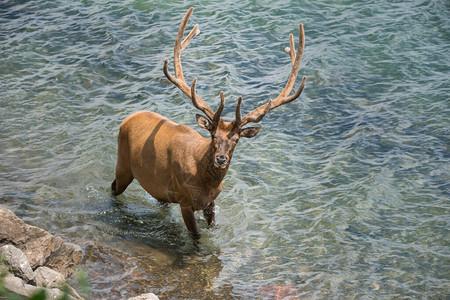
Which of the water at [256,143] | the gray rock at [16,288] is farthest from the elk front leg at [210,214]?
the gray rock at [16,288]

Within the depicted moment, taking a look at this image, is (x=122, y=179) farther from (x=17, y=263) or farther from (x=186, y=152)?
(x=17, y=263)

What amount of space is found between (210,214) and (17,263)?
3230 millimetres

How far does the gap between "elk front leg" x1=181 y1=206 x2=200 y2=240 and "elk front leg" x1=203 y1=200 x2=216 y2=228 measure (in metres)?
0.43

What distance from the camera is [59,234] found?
7012 millimetres

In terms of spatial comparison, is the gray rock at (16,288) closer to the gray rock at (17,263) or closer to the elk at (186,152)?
the gray rock at (17,263)

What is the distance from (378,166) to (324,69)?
3.67m

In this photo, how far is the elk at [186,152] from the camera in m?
6.59

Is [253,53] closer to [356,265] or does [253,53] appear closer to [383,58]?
[383,58]

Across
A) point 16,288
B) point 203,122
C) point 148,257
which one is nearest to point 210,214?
point 148,257

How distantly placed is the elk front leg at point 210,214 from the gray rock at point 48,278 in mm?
A: 2722

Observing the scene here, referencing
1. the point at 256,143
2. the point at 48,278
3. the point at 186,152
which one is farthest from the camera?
the point at 256,143

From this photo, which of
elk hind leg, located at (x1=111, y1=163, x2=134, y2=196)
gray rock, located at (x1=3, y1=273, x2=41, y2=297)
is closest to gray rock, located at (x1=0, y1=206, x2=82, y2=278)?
gray rock, located at (x1=3, y1=273, x2=41, y2=297)

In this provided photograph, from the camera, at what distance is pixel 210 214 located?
7.58 m

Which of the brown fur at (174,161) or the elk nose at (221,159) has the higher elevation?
the elk nose at (221,159)
